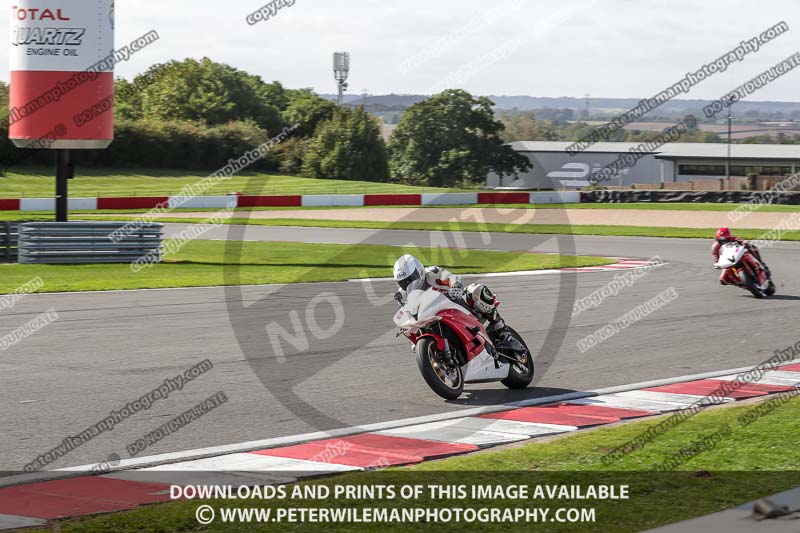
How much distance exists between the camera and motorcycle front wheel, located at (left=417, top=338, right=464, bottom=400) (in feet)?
32.3

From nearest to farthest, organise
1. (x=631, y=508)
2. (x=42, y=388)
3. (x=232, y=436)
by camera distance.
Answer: (x=631, y=508), (x=232, y=436), (x=42, y=388)

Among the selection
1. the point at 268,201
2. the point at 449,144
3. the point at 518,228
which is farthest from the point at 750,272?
the point at 449,144

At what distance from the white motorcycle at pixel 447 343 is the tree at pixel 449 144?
257 ft

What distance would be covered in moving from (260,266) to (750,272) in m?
10.6

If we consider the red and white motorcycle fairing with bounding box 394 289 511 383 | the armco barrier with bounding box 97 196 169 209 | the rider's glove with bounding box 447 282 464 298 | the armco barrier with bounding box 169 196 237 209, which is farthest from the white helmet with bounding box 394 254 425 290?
the armco barrier with bounding box 169 196 237 209

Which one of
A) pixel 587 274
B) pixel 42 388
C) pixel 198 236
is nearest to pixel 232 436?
pixel 42 388

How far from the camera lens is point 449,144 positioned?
89.9 metres

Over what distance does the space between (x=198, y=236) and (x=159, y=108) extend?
175 feet

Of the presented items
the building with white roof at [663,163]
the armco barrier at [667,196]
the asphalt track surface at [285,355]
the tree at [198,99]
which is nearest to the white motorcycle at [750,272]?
the asphalt track surface at [285,355]

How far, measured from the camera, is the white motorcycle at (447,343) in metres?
9.91

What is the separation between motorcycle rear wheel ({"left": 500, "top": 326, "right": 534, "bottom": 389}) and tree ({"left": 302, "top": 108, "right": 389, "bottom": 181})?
222ft

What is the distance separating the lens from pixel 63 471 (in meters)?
7.28

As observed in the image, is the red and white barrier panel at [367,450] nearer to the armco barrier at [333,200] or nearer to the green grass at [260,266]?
the green grass at [260,266]

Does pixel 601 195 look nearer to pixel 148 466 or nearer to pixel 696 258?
pixel 696 258
